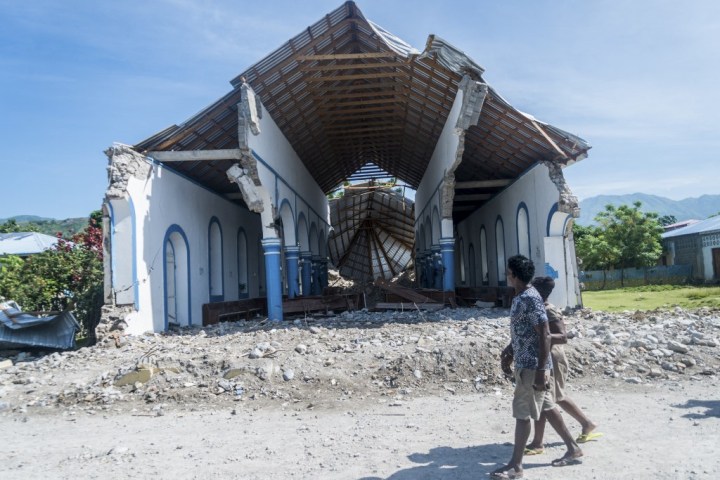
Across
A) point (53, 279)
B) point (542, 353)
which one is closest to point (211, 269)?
point (53, 279)

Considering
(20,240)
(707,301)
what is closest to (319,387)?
(707,301)

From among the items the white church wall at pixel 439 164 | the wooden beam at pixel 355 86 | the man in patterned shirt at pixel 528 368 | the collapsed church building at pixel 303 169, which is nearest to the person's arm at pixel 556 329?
the man in patterned shirt at pixel 528 368

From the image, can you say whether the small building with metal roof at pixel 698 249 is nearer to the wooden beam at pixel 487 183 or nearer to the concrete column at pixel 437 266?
the concrete column at pixel 437 266

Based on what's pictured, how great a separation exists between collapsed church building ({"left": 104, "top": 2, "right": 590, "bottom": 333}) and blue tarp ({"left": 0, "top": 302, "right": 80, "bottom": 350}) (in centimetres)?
94

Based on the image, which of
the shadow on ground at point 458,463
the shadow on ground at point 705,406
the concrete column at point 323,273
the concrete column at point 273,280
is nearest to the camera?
the shadow on ground at point 458,463

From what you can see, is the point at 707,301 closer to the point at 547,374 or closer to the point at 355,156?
Answer: the point at 355,156

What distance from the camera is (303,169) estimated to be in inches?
911

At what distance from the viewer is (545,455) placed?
511cm

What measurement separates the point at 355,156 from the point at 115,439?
2205 centimetres

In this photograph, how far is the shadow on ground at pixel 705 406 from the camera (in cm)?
622

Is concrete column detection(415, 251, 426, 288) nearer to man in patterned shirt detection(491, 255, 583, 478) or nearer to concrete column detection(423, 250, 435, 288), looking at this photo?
concrete column detection(423, 250, 435, 288)

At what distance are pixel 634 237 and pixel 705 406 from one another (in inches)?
1175

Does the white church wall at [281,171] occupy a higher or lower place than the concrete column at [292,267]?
higher

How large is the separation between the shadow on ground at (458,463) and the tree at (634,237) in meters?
31.4
